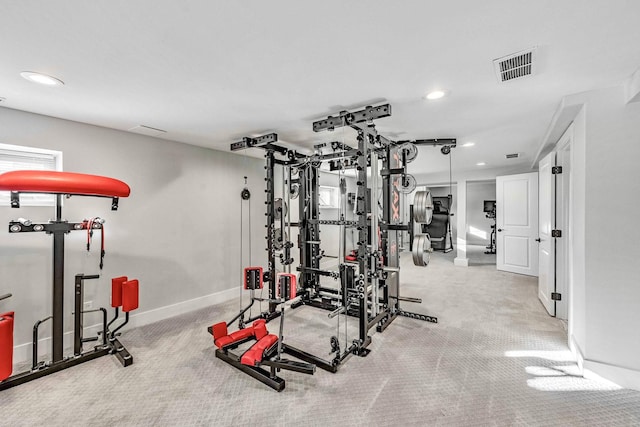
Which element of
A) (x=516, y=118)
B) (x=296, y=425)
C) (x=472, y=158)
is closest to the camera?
(x=296, y=425)

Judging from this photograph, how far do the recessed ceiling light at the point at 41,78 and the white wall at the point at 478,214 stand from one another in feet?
35.6

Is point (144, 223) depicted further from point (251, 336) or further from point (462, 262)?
point (462, 262)

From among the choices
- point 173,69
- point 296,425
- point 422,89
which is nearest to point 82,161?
point 173,69

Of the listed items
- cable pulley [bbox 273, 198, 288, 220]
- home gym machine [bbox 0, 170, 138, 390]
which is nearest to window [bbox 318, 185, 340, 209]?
cable pulley [bbox 273, 198, 288, 220]

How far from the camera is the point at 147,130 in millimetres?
3186

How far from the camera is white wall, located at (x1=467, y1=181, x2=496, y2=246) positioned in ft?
32.9

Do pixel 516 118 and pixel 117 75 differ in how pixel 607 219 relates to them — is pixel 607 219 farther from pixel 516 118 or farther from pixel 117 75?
pixel 117 75

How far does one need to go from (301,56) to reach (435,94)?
3.91ft

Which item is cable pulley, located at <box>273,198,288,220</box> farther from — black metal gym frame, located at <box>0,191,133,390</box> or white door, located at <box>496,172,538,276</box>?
white door, located at <box>496,172,538,276</box>

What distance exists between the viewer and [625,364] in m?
2.12

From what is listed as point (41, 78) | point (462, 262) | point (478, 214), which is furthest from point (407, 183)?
point (478, 214)

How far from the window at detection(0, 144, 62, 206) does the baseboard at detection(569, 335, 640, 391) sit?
5030 mm

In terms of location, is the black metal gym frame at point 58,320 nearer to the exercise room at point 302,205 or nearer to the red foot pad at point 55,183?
the exercise room at point 302,205

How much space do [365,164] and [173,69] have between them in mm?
1707
